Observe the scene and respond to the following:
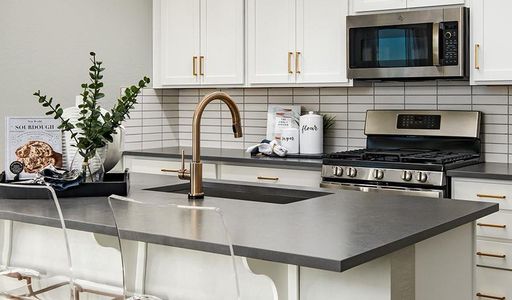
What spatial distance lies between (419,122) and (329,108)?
658 millimetres

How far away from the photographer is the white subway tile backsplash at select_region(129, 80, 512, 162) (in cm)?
397

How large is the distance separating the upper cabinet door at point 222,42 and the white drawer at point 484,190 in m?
1.68

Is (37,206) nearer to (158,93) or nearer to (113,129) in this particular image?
(113,129)

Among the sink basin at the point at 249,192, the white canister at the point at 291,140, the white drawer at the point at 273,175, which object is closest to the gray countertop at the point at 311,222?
the sink basin at the point at 249,192

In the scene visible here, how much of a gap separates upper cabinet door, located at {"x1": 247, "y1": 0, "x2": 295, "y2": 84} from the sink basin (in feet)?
5.02

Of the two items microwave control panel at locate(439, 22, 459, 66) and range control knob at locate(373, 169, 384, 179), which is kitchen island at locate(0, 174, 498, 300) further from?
microwave control panel at locate(439, 22, 459, 66)

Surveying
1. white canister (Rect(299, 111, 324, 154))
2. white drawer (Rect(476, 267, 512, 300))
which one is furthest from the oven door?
white canister (Rect(299, 111, 324, 154))

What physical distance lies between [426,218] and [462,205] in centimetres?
33

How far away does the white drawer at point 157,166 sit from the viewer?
4520 mm

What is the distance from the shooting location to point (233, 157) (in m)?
4.39

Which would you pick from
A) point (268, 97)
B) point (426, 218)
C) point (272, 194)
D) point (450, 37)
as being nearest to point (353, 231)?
point (426, 218)

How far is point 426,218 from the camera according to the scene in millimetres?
2141

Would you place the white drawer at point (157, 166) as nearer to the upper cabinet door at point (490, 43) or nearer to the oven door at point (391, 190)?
the oven door at point (391, 190)

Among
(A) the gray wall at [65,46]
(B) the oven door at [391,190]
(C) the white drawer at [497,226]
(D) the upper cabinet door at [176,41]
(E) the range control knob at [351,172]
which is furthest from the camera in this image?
(D) the upper cabinet door at [176,41]
